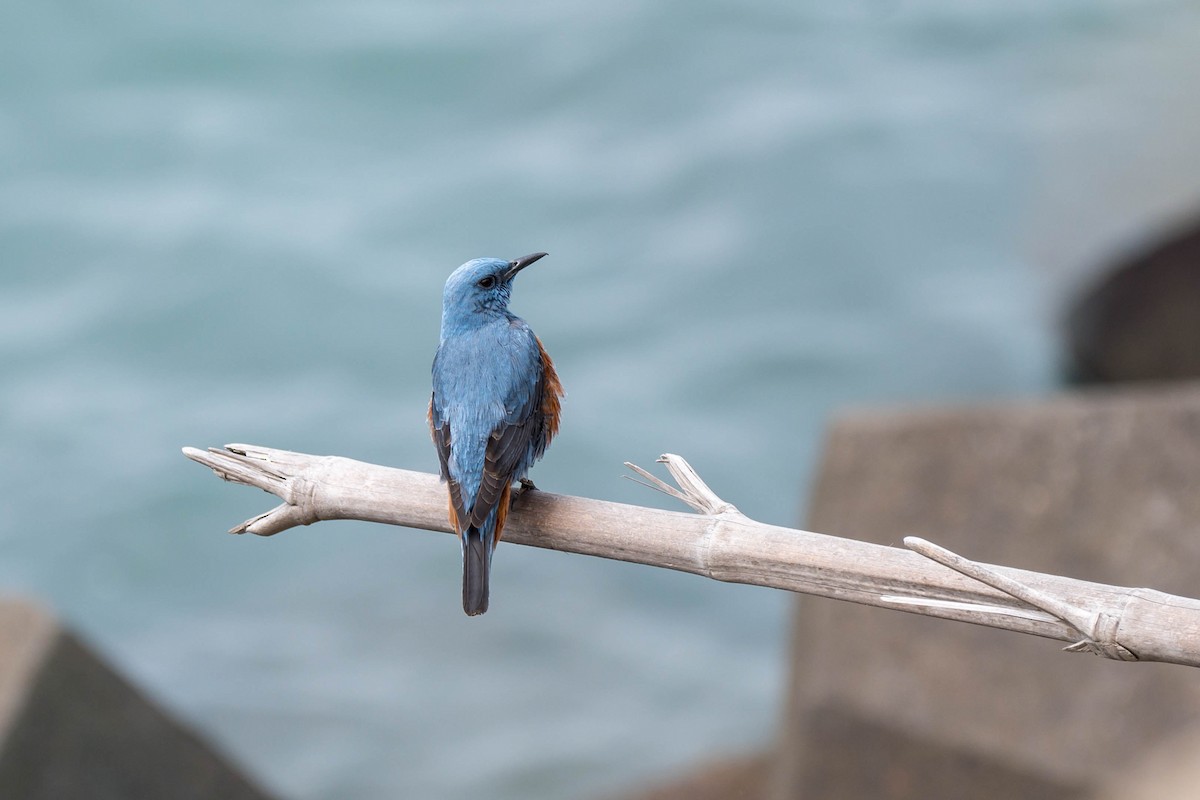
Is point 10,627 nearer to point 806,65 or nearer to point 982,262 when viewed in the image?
point 982,262

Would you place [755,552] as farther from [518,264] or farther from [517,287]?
[517,287]

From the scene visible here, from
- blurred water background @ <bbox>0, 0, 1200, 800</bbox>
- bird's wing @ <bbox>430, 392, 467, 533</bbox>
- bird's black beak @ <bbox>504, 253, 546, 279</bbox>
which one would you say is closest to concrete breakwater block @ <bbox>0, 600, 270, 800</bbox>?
bird's wing @ <bbox>430, 392, 467, 533</bbox>

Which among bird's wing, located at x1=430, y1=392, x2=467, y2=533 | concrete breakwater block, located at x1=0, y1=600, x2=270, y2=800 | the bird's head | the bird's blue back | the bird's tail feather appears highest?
the bird's head

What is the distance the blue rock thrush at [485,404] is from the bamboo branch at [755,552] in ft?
0.29

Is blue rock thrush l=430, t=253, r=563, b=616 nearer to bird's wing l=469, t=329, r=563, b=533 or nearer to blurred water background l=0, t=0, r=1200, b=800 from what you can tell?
bird's wing l=469, t=329, r=563, b=533

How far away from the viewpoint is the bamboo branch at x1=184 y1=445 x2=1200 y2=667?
2.92 meters

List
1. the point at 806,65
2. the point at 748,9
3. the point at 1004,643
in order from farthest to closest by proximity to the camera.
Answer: the point at 748,9 → the point at 806,65 → the point at 1004,643

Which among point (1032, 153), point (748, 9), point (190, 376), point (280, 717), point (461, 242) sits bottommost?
point (280, 717)

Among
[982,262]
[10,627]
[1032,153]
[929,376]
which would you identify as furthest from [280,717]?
[1032,153]

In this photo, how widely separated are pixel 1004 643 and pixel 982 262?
Answer: 35.0 feet

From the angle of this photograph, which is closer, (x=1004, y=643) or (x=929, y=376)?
(x=1004, y=643)

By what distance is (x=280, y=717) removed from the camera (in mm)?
10539

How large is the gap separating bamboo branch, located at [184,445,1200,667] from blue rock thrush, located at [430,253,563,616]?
0.29 feet

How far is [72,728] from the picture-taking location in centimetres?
553
